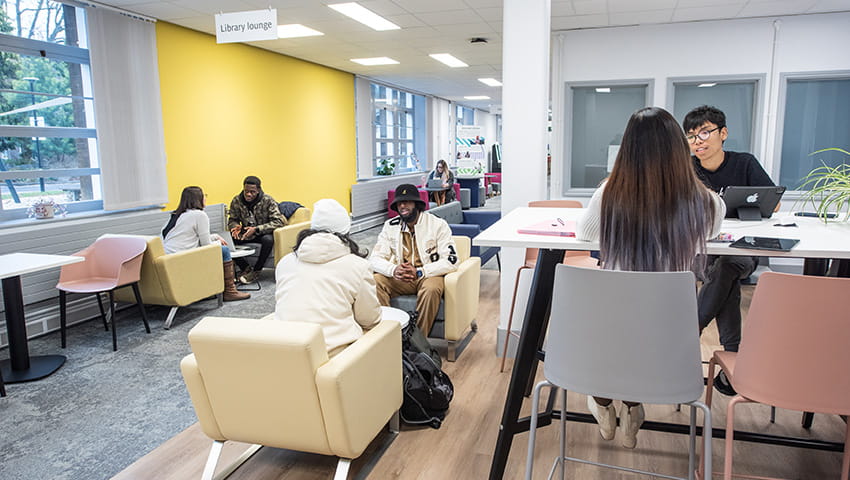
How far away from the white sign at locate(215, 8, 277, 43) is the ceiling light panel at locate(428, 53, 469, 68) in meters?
Answer: 3.97

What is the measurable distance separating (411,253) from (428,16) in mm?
3008

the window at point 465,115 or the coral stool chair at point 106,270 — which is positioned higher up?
the window at point 465,115

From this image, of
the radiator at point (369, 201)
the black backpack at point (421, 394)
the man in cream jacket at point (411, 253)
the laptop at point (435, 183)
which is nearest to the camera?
the black backpack at point (421, 394)

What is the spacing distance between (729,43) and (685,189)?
17.1 feet

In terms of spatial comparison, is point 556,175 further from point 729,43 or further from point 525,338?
point 525,338

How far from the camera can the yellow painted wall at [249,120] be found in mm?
6051

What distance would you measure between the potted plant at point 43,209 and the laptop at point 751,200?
198 inches

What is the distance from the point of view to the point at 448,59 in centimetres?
858

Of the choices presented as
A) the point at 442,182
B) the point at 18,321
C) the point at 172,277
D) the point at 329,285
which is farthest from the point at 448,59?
the point at 329,285

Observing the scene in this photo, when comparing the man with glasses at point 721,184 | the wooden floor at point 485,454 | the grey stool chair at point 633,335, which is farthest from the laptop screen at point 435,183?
the grey stool chair at point 633,335

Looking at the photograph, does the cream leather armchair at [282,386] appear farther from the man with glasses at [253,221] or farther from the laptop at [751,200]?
the man with glasses at [253,221]

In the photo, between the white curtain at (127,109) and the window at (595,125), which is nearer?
the white curtain at (127,109)

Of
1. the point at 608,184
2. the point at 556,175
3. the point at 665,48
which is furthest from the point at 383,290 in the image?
the point at 665,48

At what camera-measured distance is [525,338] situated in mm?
2145
